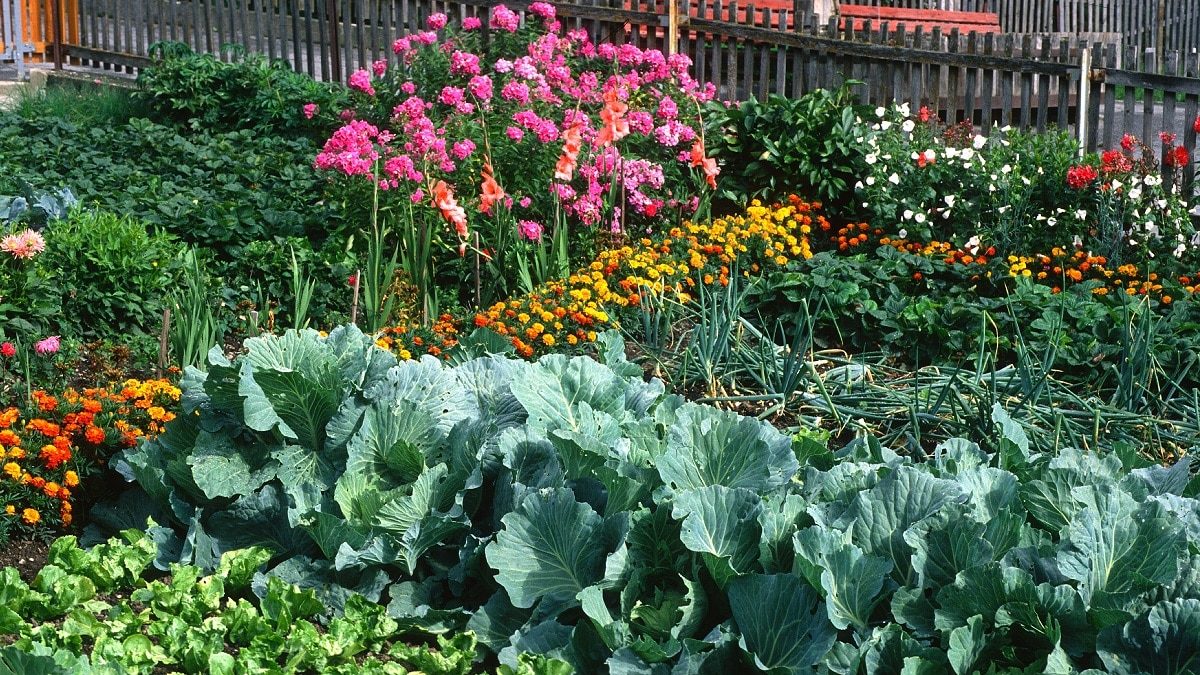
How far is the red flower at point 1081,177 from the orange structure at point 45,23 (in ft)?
34.5

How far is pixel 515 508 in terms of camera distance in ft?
10.7

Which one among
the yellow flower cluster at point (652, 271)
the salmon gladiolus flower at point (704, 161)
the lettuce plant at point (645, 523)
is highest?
the salmon gladiolus flower at point (704, 161)

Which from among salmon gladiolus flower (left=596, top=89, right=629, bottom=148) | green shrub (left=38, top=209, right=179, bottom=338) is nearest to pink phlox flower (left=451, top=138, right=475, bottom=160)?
salmon gladiolus flower (left=596, top=89, right=629, bottom=148)

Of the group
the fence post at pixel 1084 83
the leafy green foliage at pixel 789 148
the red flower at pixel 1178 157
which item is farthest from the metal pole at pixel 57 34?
the red flower at pixel 1178 157

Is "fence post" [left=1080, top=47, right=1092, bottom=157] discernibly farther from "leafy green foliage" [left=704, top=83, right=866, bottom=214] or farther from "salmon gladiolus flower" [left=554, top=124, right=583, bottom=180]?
"salmon gladiolus flower" [left=554, top=124, right=583, bottom=180]

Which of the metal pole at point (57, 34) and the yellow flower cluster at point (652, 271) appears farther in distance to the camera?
the metal pole at point (57, 34)

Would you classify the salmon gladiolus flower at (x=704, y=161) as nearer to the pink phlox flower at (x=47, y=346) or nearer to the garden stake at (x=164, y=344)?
the garden stake at (x=164, y=344)

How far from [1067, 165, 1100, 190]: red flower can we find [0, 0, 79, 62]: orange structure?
10501 millimetres

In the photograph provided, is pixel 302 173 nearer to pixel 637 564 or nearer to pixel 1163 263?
pixel 1163 263

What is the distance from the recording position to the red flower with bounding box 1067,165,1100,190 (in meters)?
6.42

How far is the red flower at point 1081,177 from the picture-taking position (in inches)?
253

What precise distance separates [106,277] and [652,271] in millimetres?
2283

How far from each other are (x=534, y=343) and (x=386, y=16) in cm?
667

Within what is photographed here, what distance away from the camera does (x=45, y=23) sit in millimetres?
13633
